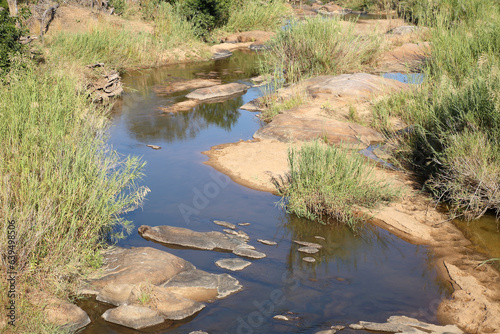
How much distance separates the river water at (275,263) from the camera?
4039 millimetres

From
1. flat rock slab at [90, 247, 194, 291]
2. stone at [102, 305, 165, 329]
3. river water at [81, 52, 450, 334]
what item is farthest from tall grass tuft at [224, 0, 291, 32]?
stone at [102, 305, 165, 329]

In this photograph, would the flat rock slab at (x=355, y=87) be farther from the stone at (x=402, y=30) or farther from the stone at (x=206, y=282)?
the stone at (x=402, y=30)

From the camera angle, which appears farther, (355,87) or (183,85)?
(183,85)

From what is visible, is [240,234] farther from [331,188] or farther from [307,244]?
[331,188]

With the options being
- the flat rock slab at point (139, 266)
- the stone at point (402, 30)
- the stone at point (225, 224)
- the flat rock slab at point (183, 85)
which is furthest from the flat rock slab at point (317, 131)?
the stone at point (402, 30)

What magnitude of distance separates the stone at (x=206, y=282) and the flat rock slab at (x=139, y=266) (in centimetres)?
8

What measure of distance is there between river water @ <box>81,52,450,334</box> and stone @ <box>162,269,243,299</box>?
10 centimetres

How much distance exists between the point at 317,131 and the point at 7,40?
5.44 meters

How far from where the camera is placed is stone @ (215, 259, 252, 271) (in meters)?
4.74

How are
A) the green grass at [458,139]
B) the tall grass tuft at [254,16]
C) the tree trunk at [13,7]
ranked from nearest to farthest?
the green grass at [458,139], the tree trunk at [13,7], the tall grass tuft at [254,16]

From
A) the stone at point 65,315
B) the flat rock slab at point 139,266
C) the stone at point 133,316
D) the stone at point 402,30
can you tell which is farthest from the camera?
the stone at point 402,30

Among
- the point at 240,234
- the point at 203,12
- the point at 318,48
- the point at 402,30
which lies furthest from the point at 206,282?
the point at 203,12

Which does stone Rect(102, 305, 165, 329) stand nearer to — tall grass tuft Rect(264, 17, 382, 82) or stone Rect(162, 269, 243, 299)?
stone Rect(162, 269, 243, 299)

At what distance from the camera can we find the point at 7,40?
28.8 feet
